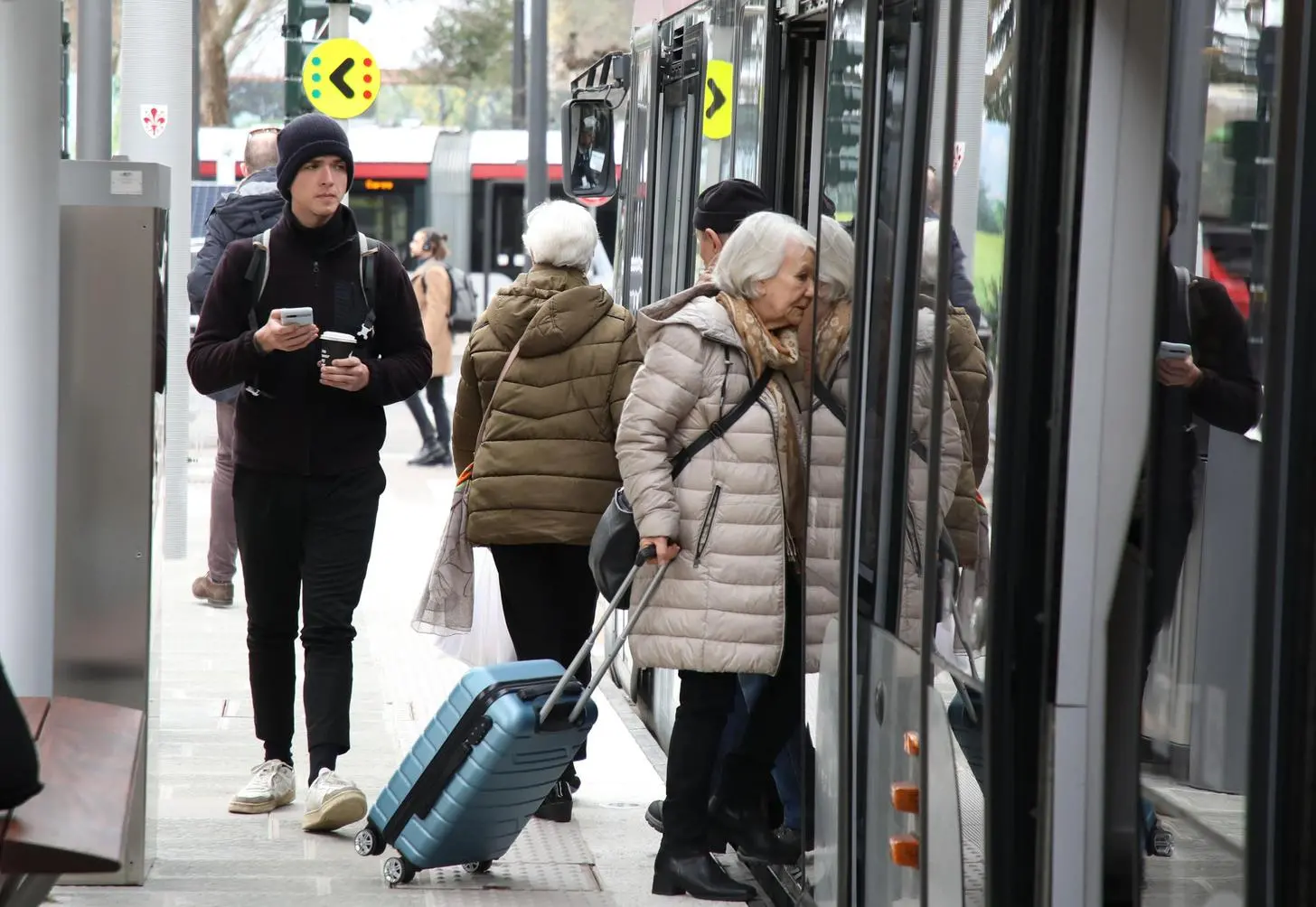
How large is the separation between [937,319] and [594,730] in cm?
416

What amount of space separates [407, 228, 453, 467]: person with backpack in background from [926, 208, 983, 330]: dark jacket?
1339 cm

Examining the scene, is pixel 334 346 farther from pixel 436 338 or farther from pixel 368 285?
pixel 436 338

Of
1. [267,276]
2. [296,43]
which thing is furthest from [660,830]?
[296,43]

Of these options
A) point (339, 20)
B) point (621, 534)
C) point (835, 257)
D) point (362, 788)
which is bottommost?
point (362, 788)

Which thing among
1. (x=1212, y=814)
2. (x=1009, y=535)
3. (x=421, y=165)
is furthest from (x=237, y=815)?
(x=421, y=165)

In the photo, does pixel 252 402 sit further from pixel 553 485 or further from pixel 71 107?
pixel 71 107

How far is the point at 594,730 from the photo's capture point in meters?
7.00

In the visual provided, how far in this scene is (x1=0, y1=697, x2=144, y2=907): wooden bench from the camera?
2.92 m

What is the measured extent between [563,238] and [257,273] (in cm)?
83

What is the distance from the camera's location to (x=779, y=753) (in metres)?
5.13

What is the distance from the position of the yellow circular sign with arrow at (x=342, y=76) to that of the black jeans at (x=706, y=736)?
10.7 metres

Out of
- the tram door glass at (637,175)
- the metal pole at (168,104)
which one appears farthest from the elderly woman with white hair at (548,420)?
the metal pole at (168,104)

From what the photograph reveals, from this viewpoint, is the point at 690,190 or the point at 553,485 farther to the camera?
the point at 690,190

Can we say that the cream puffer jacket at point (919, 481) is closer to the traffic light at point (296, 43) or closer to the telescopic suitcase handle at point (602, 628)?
the telescopic suitcase handle at point (602, 628)
